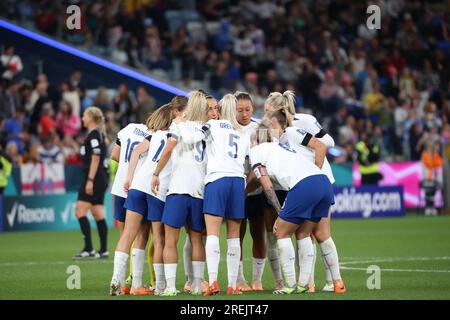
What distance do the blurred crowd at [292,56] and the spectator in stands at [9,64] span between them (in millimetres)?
38

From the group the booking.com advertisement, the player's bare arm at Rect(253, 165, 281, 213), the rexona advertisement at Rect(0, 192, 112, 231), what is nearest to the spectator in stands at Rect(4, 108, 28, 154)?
the rexona advertisement at Rect(0, 192, 112, 231)

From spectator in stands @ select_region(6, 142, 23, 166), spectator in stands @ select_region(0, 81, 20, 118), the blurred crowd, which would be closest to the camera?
spectator in stands @ select_region(6, 142, 23, 166)

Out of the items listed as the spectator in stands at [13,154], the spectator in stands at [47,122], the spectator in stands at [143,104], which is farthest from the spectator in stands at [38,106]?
the spectator in stands at [143,104]

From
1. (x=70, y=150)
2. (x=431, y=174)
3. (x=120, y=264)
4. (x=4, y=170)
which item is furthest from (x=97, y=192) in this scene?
(x=431, y=174)

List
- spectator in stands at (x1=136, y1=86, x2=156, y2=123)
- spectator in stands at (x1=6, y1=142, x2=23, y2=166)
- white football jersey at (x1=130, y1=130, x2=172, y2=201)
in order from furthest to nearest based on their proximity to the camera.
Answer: spectator in stands at (x1=136, y1=86, x2=156, y2=123)
spectator in stands at (x1=6, y1=142, x2=23, y2=166)
white football jersey at (x1=130, y1=130, x2=172, y2=201)

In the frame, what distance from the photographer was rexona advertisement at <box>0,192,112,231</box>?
25031 millimetres

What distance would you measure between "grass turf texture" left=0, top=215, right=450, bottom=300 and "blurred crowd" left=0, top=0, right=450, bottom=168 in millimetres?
4740

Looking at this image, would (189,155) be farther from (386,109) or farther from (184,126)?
(386,109)

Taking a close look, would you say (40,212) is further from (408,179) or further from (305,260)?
(305,260)

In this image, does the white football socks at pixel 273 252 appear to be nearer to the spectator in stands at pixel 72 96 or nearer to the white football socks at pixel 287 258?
the white football socks at pixel 287 258

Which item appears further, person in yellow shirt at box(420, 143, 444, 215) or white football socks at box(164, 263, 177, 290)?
person in yellow shirt at box(420, 143, 444, 215)

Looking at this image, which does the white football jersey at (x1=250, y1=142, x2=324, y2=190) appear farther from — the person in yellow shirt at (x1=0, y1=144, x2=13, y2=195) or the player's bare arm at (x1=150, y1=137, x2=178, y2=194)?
the person in yellow shirt at (x1=0, y1=144, x2=13, y2=195)

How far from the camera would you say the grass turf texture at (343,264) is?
1262 cm
